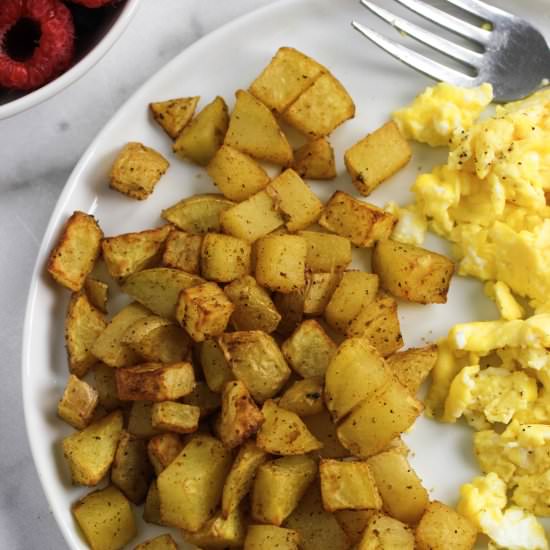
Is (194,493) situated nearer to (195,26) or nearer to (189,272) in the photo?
(189,272)

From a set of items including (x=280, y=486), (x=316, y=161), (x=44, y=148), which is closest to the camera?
(x=280, y=486)

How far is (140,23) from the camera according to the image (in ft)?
6.89

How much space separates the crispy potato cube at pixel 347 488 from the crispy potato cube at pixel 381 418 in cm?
5

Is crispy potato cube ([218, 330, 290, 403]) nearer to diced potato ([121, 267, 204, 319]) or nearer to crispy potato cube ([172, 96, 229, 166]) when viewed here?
diced potato ([121, 267, 204, 319])

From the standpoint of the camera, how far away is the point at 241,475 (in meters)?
1.77

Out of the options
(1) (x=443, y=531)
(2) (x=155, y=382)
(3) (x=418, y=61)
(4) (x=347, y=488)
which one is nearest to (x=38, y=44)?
(2) (x=155, y=382)

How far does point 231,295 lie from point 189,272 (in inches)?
4.1

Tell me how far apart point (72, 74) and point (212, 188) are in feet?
1.25

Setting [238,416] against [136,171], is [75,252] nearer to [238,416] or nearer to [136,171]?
[136,171]

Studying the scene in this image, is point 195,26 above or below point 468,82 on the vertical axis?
above

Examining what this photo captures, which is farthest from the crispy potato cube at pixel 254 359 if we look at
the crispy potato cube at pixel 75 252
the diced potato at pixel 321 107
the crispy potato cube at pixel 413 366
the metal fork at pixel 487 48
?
the metal fork at pixel 487 48

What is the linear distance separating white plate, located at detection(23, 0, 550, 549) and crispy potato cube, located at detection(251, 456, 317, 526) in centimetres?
24

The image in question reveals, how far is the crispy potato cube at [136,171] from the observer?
1.95 meters

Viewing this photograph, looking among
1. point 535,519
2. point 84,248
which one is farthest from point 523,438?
point 84,248
